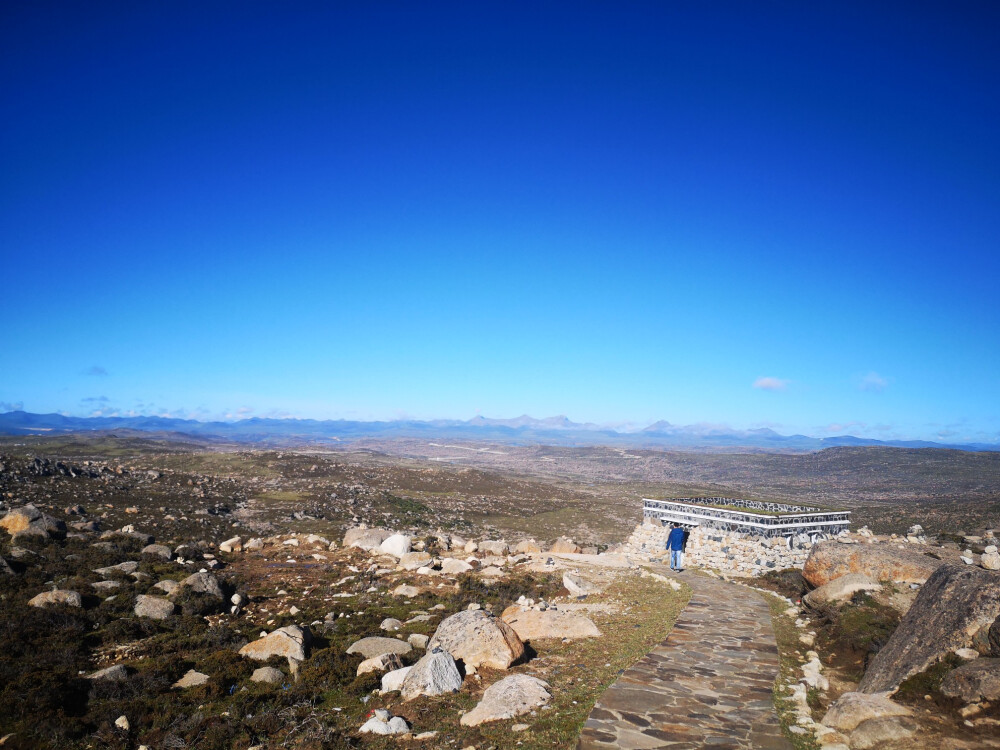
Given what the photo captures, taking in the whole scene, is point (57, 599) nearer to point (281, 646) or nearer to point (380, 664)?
point (281, 646)

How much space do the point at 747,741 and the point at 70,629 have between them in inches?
603

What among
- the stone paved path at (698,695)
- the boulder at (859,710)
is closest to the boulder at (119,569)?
the stone paved path at (698,695)

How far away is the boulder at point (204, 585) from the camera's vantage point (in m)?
16.0

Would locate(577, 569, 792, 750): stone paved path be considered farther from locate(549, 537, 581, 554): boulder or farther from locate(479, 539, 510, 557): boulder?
locate(479, 539, 510, 557): boulder

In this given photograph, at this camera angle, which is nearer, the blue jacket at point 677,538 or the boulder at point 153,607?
the boulder at point 153,607

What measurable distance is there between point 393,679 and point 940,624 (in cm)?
963

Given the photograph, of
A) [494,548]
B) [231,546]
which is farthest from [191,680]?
[494,548]

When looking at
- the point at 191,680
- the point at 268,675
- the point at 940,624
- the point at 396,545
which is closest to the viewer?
the point at 940,624

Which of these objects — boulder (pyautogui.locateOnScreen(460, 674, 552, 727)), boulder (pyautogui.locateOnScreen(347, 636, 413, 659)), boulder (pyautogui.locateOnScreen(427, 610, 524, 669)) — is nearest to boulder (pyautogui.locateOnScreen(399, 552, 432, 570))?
boulder (pyautogui.locateOnScreen(347, 636, 413, 659))

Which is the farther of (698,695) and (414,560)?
(414,560)

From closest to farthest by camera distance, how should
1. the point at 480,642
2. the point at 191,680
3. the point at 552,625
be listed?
the point at 191,680
the point at 480,642
the point at 552,625

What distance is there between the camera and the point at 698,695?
9070mm

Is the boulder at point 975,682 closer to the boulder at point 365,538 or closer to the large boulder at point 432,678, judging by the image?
the large boulder at point 432,678

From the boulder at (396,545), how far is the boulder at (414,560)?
0.42 m
